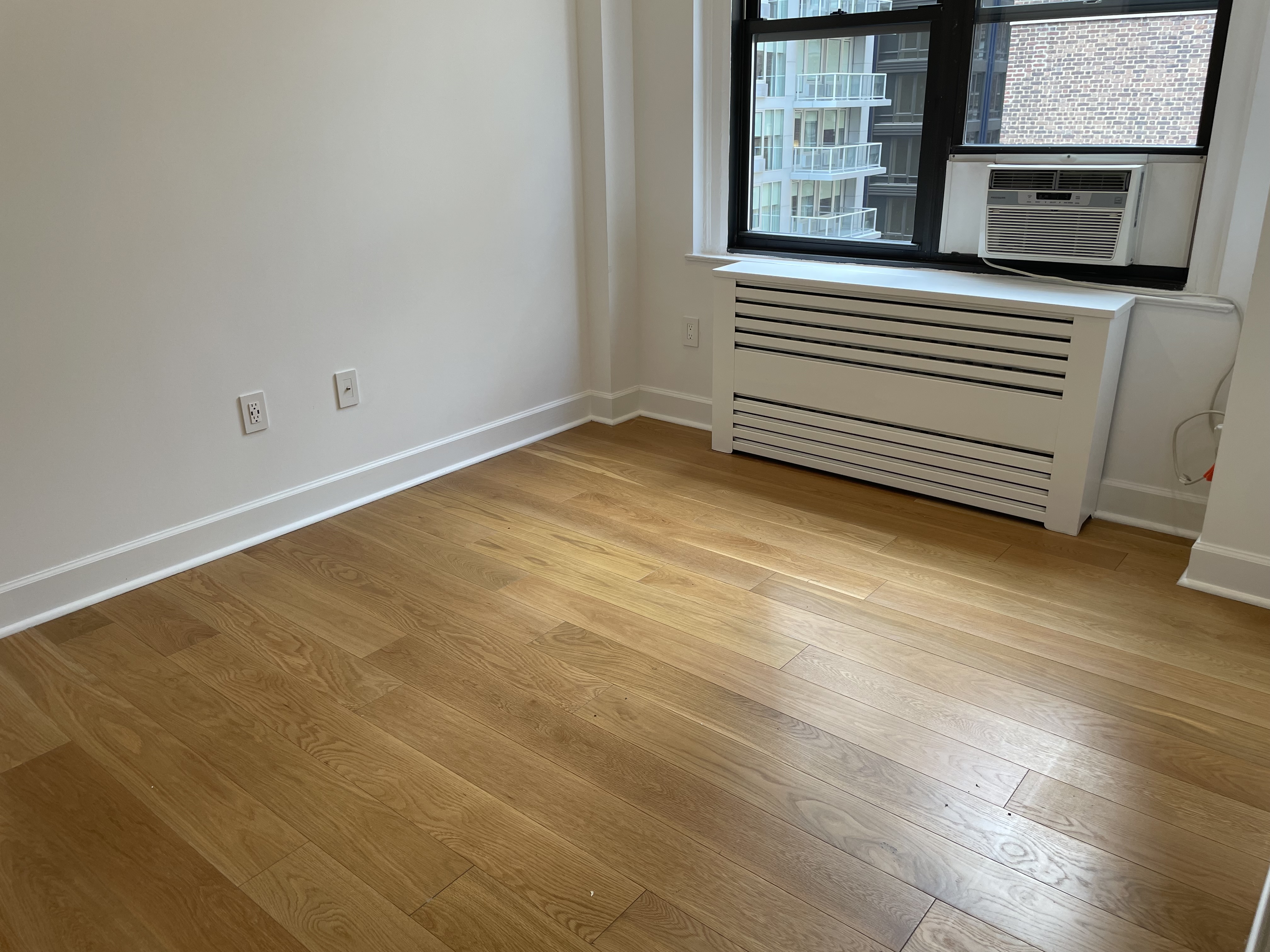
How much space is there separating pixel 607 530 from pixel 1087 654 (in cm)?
139

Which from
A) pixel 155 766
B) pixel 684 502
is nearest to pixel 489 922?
pixel 155 766

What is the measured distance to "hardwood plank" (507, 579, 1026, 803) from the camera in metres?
1.81

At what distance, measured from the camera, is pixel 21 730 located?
199 centimetres

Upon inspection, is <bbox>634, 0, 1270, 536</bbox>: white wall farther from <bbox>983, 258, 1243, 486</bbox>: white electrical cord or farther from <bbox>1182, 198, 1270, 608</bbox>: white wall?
<bbox>1182, 198, 1270, 608</bbox>: white wall

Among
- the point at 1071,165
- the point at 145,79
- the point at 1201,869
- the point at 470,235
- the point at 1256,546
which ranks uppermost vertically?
the point at 145,79

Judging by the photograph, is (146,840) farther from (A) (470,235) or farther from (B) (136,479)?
(A) (470,235)

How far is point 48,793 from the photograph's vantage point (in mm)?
1803

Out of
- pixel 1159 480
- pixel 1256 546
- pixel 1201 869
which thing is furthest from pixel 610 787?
pixel 1159 480

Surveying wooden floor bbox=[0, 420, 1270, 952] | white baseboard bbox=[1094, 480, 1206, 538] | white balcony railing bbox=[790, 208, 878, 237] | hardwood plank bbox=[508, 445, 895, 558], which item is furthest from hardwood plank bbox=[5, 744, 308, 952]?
white balcony railing bbox=[790, 208, 878, 237]

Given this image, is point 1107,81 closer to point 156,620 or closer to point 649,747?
point 649,747

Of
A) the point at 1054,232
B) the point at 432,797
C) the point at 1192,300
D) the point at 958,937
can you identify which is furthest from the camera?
the point at 1054,232

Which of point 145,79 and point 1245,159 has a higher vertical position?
point 145,79

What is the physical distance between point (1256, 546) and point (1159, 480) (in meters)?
0.43

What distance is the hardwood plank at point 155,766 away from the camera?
65.5 inches
